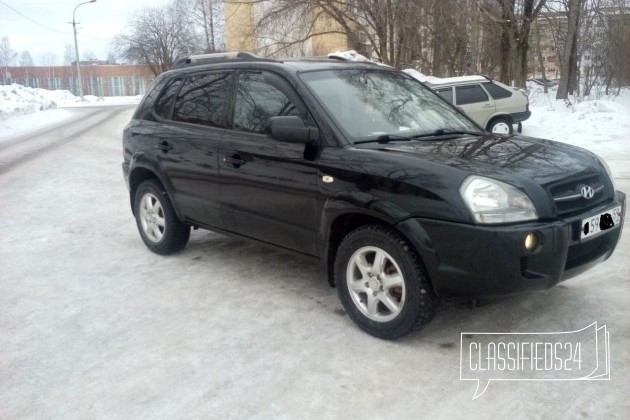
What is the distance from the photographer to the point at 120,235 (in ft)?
21.9

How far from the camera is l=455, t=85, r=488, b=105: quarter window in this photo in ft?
49.9

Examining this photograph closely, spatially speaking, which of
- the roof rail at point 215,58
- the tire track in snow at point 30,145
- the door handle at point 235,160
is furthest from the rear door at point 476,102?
the door handle at point 235,160

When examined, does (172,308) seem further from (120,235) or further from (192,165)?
(120,235)

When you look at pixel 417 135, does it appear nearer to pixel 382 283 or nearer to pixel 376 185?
pixel 376 185

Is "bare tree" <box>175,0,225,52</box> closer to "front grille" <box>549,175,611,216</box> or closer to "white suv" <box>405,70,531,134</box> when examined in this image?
"white suv" <box>405,70,531,134</box>

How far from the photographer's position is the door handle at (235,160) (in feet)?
15.0

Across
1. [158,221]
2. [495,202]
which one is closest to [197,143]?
[158,221]

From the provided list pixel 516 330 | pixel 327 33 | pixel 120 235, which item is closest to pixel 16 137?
pixel 327 33

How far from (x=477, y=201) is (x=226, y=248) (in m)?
3.21

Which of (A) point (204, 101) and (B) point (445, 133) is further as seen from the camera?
(A) point (204, 101)

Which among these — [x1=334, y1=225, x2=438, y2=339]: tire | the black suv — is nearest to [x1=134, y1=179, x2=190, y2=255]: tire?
the black suv

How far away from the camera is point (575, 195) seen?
11.5 ft

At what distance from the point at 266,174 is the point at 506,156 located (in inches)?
63.8

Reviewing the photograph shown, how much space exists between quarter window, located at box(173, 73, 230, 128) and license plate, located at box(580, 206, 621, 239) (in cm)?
270
